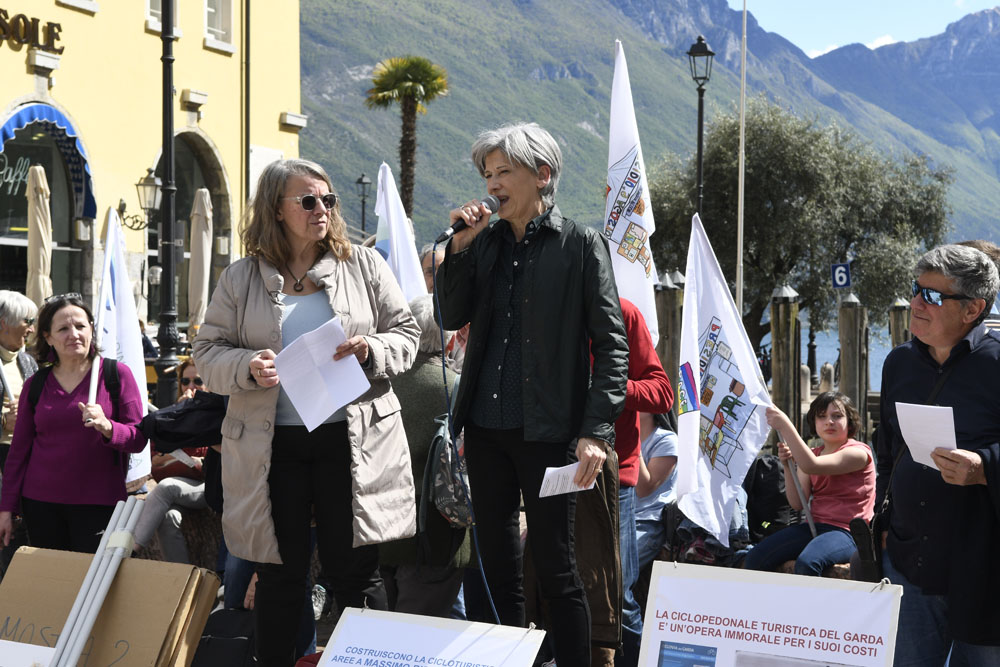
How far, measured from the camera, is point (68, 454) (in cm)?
448

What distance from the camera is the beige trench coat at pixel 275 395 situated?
3613mm

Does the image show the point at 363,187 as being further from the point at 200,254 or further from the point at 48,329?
the point at 48,329

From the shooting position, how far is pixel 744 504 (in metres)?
5.52

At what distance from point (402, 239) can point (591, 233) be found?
3489mm

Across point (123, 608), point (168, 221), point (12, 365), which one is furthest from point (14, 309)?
point (168, 221)

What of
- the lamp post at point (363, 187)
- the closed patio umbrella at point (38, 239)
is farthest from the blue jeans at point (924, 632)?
the lamp post at point (363, 187)

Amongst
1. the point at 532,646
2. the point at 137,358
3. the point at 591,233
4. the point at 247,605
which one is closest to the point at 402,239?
the point at 137,358

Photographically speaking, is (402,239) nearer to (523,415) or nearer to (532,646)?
(523,415)

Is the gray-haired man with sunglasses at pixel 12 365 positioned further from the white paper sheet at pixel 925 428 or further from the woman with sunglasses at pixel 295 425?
the white paper sheet at pixel 925 428

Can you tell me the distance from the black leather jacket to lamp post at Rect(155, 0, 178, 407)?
21.7 feet

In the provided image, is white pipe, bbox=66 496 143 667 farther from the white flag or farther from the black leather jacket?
the white flag

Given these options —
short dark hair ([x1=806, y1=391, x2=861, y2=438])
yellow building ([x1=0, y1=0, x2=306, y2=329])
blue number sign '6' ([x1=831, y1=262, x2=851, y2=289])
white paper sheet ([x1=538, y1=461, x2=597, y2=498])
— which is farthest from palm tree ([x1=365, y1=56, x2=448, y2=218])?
white paper sheet ([x1=538, y1=461, x2=597, y2=498])

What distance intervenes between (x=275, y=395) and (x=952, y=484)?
2.10 m

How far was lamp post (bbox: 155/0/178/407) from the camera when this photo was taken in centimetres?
1000
